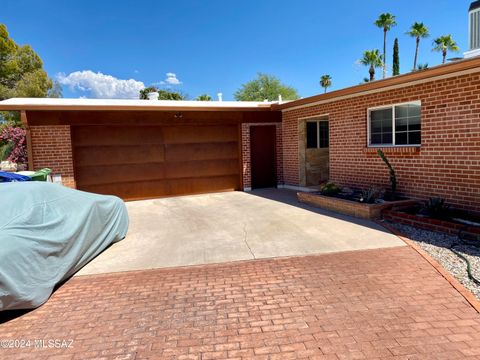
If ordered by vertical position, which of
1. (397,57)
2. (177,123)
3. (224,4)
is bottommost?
(177,123)

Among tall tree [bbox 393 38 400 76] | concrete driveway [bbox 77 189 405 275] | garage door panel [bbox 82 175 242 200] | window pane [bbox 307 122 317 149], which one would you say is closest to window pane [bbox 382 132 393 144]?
concrete driveway [bbox 77 189 405 275]

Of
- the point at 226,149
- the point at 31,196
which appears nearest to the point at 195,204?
the point at 226,149

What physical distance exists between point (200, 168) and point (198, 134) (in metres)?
1.11

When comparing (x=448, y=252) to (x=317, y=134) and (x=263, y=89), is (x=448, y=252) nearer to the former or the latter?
(x=317, y=134)

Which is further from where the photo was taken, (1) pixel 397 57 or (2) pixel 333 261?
(1) pixel 397 57

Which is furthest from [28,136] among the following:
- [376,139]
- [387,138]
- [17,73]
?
[17,73]

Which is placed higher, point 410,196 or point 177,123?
point 177,123

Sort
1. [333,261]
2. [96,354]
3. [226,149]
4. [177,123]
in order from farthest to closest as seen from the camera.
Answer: [226,149] → [177,123] → [333,261] → [96,354]

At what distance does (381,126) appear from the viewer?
320 inches

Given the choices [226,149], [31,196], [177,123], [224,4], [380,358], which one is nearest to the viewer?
[380,358]

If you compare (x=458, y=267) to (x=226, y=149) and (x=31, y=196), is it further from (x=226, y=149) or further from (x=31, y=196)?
(x=226, y=149)

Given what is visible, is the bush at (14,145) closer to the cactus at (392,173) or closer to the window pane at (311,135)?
the window pane at (311,135)

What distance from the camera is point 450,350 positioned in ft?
9.05

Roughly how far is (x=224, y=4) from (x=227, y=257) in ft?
42.9
